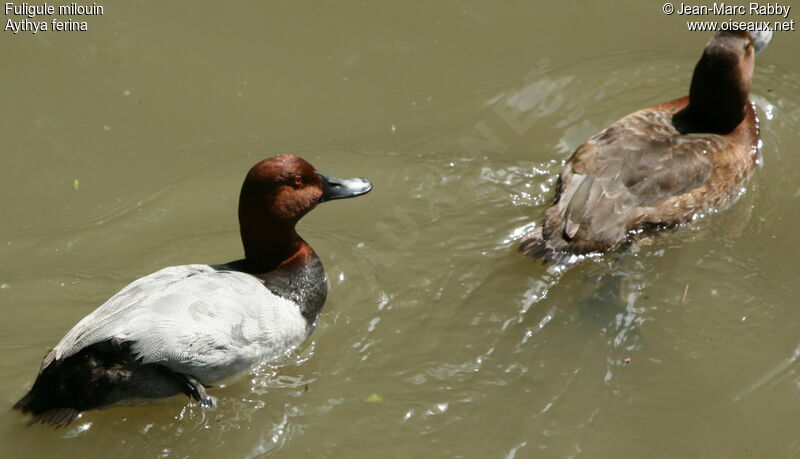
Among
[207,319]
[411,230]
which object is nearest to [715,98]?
[411,230]

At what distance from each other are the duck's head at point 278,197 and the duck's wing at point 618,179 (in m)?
1.14

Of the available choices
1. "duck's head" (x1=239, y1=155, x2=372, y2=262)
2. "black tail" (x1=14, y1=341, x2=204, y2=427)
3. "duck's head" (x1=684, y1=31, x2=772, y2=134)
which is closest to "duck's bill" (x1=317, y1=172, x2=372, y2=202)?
"duck's head" (x1=239, y1=155, x2=372, y2=262)

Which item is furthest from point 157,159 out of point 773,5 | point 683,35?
point 773,5

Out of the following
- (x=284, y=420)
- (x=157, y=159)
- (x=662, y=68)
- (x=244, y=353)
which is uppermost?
(x=662, y=68)

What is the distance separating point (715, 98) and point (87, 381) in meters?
4.06

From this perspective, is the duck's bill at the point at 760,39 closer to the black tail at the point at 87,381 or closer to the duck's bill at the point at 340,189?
the duck's bill at the point at 340,189

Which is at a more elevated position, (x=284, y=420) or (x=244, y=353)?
(x=244, y=353)

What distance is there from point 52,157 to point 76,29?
115 cm

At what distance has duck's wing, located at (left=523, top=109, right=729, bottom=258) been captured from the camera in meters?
4.86

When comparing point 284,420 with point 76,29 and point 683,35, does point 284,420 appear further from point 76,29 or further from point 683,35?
point 683,35

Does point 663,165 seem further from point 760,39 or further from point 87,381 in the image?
point 87,381

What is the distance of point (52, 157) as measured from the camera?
5777mm

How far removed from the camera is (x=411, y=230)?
533 centimetres

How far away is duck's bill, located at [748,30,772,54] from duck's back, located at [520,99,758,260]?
0.68 metres
